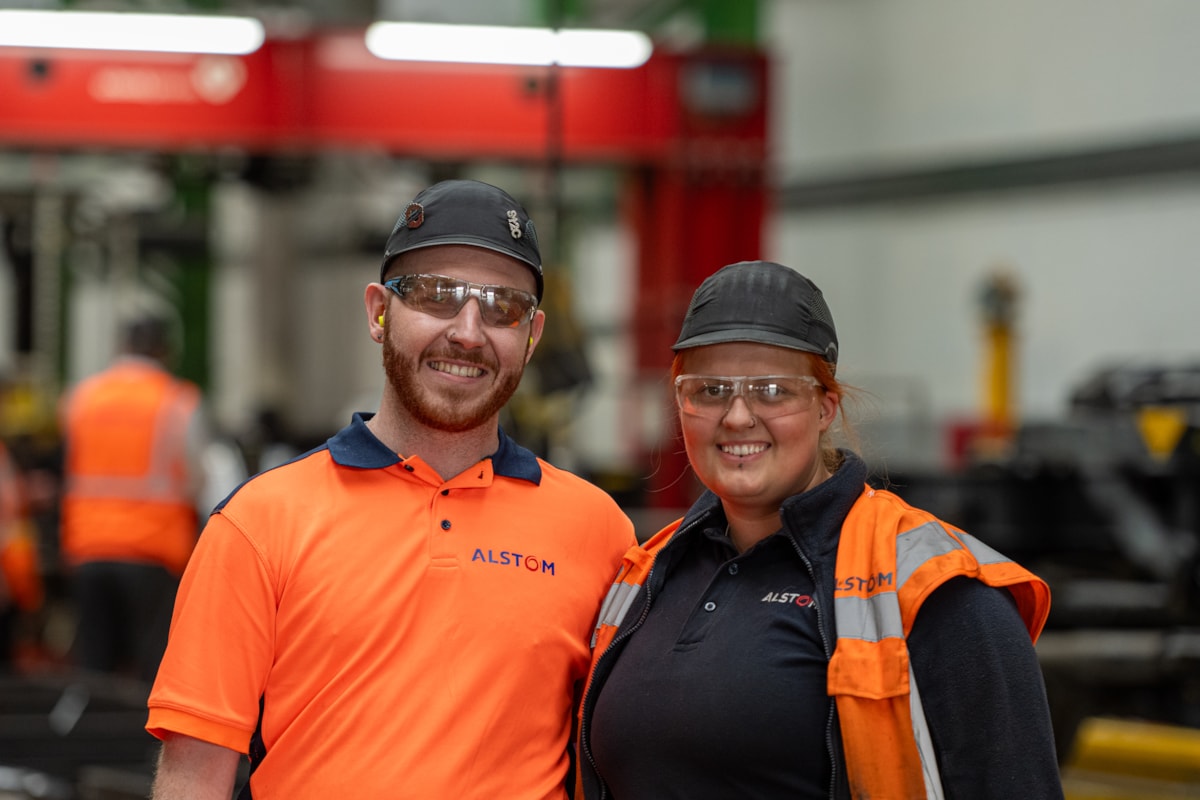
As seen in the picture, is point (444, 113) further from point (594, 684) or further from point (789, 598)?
point (789, 598)

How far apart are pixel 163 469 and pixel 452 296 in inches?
161

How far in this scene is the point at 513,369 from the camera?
6.70ft

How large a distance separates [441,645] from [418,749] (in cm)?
13

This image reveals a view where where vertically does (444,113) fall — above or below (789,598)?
above

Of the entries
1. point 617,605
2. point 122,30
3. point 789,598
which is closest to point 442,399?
point 617,605

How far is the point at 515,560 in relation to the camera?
6.64 ft

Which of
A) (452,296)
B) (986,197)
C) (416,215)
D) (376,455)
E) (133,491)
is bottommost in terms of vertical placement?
(133,491)

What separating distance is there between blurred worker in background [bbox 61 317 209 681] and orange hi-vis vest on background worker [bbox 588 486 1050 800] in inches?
172

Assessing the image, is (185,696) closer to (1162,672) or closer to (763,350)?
(763,350)

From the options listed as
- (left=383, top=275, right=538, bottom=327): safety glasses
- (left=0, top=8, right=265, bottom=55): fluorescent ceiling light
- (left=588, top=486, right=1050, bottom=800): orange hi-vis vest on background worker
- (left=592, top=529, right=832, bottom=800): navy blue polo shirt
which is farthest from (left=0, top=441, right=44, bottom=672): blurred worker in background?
(left=588, top=486, right=1050, bottom=800): orange hi-vis vest on background worker

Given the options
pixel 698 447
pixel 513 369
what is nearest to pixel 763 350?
pixel 698 447

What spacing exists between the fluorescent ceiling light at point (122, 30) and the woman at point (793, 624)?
5753 millimetres

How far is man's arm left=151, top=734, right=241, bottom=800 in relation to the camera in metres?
1.83

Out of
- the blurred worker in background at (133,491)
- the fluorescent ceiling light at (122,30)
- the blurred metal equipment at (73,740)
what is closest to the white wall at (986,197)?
the fluorescent ceiling light at (122,30)
